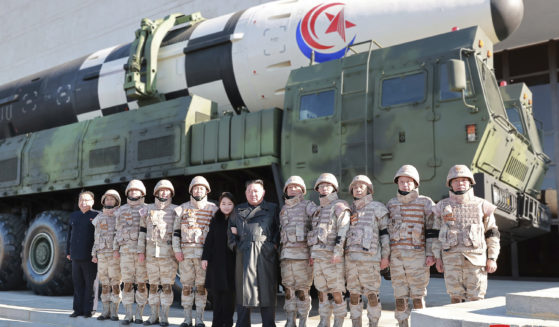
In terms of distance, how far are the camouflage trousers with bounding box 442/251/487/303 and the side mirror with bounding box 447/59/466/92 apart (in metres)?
1.47

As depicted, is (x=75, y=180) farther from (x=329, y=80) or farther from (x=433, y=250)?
(x=433, y=250)

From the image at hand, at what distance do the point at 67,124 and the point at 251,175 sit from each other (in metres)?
3.98

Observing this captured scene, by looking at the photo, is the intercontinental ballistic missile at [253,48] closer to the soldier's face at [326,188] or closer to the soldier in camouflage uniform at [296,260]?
the soldier's face at [326,188]

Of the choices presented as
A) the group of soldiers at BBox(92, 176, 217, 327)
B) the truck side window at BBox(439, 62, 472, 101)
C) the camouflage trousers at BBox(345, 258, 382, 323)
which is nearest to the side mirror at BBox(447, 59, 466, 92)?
the truck side window at BBox(439, 62, 472, 101)

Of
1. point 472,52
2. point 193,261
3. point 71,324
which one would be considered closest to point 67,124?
point 71,324

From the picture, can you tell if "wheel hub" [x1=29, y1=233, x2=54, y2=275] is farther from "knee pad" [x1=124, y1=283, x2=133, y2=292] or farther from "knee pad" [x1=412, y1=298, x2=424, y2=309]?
"knee pad" [x1=412, y1=298, x2=424, y2=309]

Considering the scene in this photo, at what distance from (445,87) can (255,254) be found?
2350 millimetres

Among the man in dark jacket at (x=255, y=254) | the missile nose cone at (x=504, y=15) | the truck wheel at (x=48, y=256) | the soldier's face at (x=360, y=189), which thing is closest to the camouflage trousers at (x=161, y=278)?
the man in dark jacket at (x=255, y=254)

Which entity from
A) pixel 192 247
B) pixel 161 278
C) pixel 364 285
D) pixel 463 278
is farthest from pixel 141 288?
pixel 463 278

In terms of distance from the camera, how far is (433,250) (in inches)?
162

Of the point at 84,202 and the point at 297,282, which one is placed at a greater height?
the point at 84,202

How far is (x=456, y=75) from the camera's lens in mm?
4582

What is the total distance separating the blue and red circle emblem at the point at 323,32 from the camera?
20.4 ft

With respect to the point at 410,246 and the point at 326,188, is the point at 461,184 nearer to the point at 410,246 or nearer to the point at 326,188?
the point at 410,246
